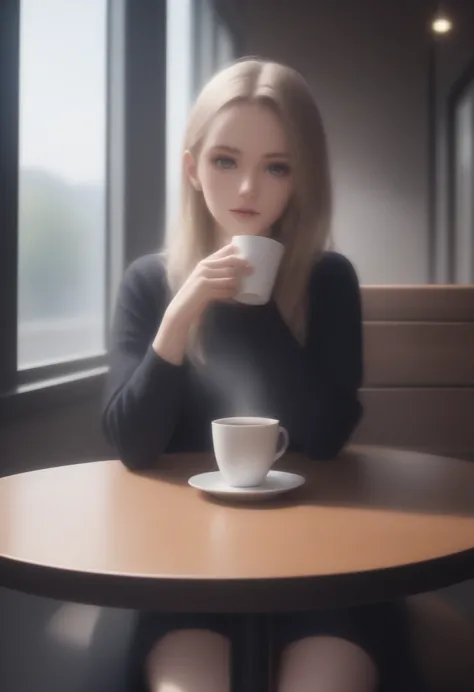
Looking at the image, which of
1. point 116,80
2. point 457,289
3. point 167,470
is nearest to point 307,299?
point 167,470

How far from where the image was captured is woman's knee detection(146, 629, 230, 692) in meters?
0.76

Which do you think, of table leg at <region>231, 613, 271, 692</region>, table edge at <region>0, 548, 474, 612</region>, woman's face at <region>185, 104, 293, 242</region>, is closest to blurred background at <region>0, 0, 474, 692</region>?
table leg at <region>231, 613, 271, 692</region>

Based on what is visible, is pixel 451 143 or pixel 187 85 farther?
pixel 451 143

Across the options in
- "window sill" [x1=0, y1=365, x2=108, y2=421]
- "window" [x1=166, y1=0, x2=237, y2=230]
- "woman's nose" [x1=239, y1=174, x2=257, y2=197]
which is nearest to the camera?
"woman's nose" [x1=239, y1=174, x2=257, y2=197]

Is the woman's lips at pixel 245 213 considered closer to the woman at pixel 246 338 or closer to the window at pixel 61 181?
the woman at pixel 246 338

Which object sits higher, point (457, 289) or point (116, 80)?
point (116, 80)

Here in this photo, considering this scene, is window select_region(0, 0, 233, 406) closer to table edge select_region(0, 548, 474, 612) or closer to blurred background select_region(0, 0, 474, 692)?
blurred background select_region(0, 0, 474, 692)

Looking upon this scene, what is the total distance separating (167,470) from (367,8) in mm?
3767

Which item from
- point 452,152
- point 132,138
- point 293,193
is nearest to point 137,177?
point 132,138

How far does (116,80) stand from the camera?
2.36 m

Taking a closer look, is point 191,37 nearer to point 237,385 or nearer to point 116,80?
point 116,80

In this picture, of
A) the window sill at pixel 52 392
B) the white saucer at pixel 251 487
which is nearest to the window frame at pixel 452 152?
the window sill at pixel 52 392

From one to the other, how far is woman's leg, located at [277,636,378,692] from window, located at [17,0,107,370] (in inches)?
39.2

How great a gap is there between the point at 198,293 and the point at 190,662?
0.43m
